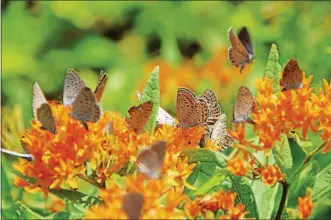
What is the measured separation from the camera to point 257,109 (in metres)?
1.58

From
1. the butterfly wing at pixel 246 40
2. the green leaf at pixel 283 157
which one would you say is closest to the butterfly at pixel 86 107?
the green leaf at pixel 283 157

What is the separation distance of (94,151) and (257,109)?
1.14ft

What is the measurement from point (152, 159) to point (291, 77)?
1.16 feet

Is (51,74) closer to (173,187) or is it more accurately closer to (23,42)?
(23,42)

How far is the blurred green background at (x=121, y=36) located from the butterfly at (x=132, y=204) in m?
2.46

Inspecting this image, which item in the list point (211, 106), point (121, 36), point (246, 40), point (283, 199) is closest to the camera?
point (283, 199)

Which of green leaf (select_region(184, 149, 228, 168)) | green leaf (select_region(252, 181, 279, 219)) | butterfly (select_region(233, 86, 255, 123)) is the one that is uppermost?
butterfly (select_region(233, 86, 255, 123))

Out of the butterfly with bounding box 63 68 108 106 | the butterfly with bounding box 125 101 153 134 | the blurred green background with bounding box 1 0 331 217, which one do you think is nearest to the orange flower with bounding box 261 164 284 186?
the butterfly with bounding box 125 101 153 134

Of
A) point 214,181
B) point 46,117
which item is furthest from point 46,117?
point 214,181

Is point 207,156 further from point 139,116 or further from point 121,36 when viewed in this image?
point 121,36

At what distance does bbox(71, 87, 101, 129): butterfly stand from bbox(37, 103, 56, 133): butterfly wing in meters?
0.04

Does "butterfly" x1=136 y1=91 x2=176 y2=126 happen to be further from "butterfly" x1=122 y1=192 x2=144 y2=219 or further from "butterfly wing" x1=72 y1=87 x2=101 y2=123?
"butterfly" x1=122 y1=192 x2=144 y2=219

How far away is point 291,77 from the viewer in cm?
152

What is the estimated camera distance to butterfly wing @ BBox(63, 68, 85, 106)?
5.18 feet
